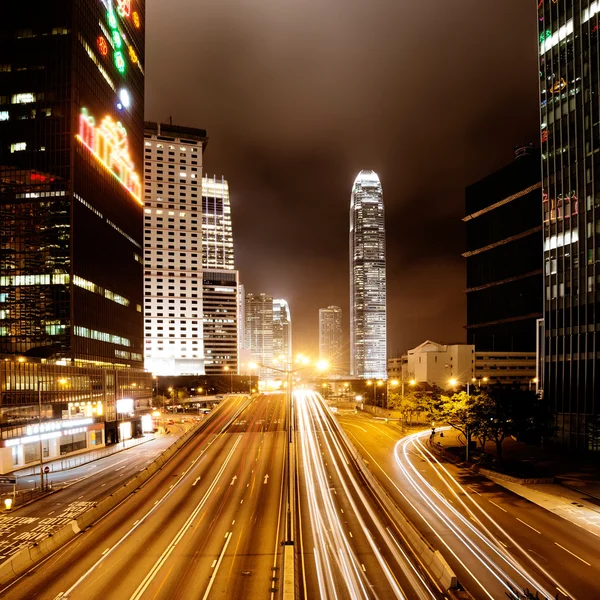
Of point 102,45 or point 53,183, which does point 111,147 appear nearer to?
point 102,45

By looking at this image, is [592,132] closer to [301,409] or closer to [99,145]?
[301,409]

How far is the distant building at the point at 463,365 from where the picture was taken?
150125 mm

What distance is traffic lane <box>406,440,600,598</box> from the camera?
2906 centimetres

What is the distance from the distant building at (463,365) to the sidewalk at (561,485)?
75741 millimetres

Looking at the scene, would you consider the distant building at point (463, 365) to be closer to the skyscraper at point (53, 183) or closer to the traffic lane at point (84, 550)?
the skyscraper at point (53, 183)

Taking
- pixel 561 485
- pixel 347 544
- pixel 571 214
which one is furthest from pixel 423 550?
pixel 571 214

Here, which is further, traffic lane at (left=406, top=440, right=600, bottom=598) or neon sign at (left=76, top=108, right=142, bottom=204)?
neon sign at (left=76, top=108, right=142, bottom=204)

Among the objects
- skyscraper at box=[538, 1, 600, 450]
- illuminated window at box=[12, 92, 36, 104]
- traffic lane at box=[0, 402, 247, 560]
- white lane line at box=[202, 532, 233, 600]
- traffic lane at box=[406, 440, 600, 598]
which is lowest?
traffic lane at box=[0, 402, 247, 560]

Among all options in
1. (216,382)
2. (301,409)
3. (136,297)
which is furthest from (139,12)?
(216,382)

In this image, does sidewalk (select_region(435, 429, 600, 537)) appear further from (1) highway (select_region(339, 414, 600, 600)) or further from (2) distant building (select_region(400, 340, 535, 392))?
(2) distant building (select_region(400, 340, 535, 392))

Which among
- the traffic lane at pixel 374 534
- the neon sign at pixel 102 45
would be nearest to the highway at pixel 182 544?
the traffic lane at pixel 374 534

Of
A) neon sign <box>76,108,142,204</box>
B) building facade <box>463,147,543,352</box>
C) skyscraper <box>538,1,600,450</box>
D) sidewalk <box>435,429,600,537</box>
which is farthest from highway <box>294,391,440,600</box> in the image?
building facade <box>463,147,543,352</box>

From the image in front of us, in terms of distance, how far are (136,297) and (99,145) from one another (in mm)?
37599

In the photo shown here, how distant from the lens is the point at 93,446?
262 ft
